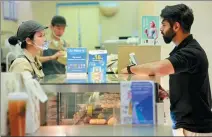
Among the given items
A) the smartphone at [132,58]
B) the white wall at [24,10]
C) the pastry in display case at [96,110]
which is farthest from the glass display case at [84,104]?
the white wall at [24,10]

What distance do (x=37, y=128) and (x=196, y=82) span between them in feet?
3.52

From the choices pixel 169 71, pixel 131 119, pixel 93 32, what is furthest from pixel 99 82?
pixel 93 32

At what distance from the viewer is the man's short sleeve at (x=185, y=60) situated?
1.84 m

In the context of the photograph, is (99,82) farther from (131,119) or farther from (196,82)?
(196,82)

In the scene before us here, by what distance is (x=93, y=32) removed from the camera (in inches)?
248

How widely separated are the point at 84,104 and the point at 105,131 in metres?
0.59

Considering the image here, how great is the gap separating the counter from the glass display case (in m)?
0.23

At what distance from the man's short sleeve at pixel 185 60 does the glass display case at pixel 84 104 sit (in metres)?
0.18

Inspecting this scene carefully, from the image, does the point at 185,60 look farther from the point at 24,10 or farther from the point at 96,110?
the point at 24,10

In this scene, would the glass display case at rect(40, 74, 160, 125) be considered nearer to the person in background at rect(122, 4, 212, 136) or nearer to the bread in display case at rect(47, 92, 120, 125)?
the bread in display case at rect(47, 92, 120, 125)

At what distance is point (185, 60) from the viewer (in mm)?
1866

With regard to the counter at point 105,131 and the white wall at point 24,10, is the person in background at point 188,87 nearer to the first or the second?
the counter at point 105,131

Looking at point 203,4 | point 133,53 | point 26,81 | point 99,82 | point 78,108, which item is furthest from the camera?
point 203,4

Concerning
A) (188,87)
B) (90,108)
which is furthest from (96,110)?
(188,87)
